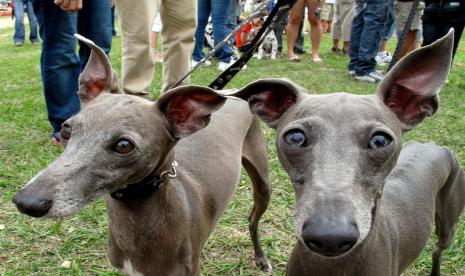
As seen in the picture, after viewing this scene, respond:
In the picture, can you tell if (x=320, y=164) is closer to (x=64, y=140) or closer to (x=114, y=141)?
(x=114, y=141)

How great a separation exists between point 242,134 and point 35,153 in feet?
8.69

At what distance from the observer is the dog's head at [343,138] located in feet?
5.13

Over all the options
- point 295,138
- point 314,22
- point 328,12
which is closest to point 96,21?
point 295,138

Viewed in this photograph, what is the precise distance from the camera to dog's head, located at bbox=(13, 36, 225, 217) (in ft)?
6.20

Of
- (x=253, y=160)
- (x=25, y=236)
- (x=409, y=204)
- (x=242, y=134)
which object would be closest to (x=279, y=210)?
(x=253, y=160)

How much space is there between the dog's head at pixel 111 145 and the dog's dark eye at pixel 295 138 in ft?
1.85

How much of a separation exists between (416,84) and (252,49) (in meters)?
1.35

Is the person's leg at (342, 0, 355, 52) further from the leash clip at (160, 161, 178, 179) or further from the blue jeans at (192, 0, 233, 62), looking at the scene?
the leash clip at (160, 161, 178, 179)

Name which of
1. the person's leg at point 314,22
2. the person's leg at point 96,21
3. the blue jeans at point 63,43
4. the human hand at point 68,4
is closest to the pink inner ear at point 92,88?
the human hand at point 68,4

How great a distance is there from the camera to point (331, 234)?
1497 millimetres

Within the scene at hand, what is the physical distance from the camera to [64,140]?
7.36 ft

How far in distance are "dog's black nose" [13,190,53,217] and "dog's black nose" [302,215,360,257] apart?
1022 mm

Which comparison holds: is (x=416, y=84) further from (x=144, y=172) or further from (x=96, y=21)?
(x=96, y=21)

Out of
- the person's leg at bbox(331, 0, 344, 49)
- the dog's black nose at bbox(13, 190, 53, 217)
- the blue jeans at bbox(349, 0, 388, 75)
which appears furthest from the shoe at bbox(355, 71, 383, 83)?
the dog's black nose at bbox(13, 190, 53, 217)
